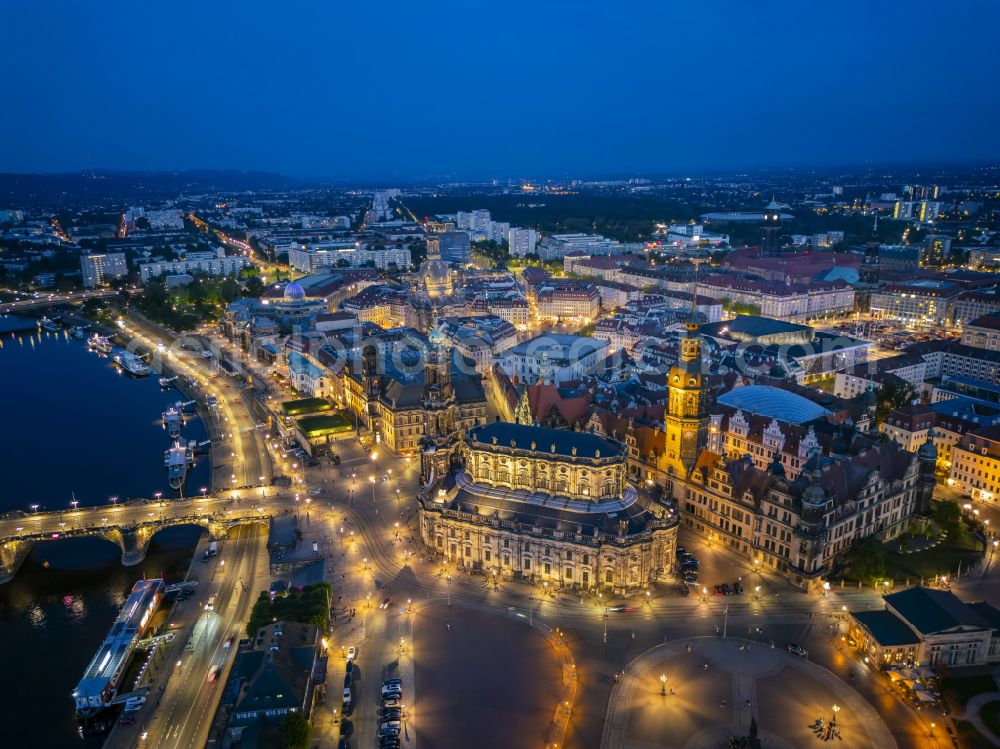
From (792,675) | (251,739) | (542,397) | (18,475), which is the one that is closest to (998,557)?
(792,675)

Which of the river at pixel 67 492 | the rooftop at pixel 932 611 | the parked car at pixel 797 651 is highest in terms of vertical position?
the rooftop at pixel 932 611

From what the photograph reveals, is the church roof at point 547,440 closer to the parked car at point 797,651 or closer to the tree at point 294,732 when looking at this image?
the parked car at point 797,651

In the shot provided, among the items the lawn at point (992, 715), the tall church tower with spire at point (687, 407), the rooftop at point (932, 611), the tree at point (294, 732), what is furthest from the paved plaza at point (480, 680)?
the lawn at point (992, 715)

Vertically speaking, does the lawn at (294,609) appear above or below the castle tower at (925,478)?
below

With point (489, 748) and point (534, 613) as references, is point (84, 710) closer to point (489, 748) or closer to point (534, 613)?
point (489, 748)

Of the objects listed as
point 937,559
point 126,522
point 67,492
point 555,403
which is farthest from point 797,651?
point 67,492

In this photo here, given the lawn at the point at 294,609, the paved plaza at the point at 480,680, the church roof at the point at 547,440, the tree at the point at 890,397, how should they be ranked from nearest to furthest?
the paved plaza at the point at 480,680 → the lawn at the point at 294,609 → the church roof at the point at 547,440 → the tree at the point at 890,397

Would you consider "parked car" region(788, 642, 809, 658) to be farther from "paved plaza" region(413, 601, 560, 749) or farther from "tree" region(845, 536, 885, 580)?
"paved plaza" region(413, 601, 560, 749)
